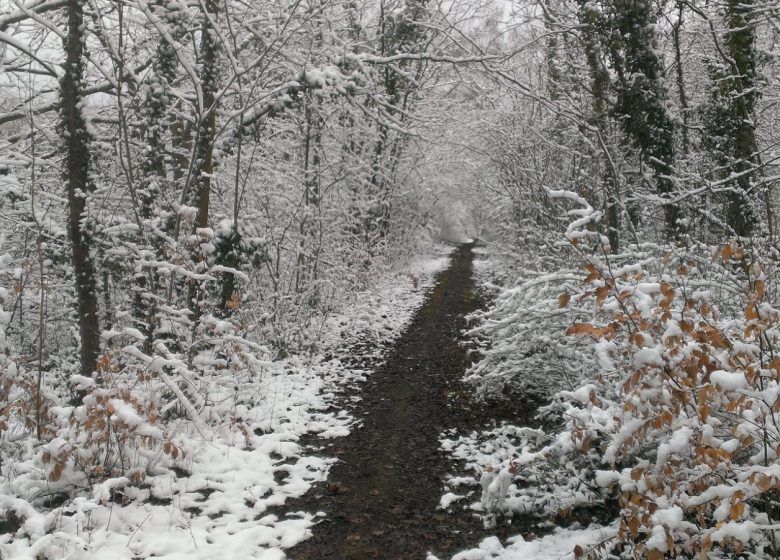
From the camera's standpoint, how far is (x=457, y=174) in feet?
100

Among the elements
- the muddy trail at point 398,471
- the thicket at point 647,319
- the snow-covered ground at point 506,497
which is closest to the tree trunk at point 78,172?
the muddy trail at point 398,471

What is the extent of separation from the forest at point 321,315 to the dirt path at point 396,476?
0.06 m

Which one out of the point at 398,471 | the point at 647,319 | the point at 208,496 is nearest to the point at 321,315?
the point at 398,471

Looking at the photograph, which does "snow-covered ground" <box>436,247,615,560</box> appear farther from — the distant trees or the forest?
the distant trees

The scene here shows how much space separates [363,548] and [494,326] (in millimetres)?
2663

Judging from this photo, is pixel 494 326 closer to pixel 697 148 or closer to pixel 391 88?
pixel 697 148

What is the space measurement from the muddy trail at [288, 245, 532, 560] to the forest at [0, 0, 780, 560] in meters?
0.06

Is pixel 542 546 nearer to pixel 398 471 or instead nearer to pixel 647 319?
pixel 398 471

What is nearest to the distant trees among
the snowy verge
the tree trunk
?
the tree trunk

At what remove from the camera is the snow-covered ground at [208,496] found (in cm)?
378

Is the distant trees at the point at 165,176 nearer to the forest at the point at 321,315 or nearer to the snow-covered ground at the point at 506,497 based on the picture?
the forest at the point at 321,315

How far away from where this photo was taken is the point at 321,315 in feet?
37.6

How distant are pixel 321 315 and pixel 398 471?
6.44m

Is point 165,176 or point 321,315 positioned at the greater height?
point 165,176
